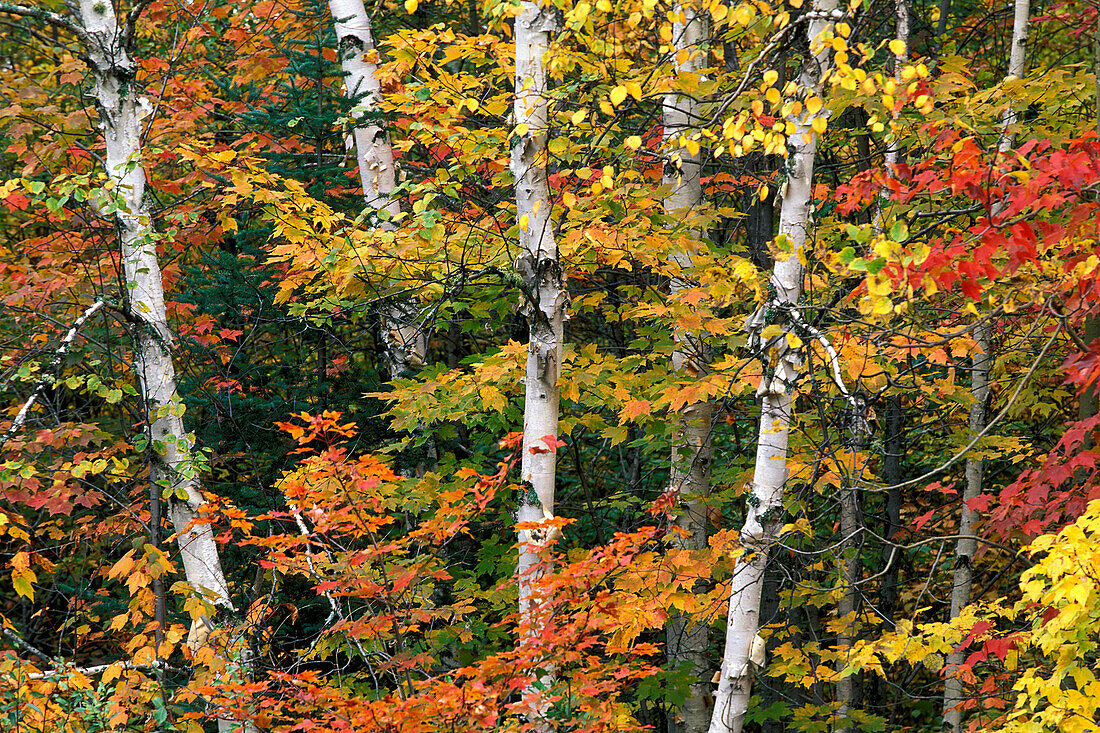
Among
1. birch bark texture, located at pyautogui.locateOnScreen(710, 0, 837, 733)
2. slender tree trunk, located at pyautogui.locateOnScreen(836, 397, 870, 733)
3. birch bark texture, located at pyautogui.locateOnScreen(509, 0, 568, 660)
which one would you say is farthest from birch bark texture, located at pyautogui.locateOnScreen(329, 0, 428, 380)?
slender tree trunk, located at pyautogui.locateOnScreen(836, 397, 870, 733)

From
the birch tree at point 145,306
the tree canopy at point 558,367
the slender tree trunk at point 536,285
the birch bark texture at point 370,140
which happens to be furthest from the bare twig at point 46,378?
the slender tree trunk at point 536,285

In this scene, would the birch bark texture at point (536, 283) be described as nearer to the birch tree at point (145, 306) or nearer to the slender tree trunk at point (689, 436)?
the slender tree trunk at point (689, 436)

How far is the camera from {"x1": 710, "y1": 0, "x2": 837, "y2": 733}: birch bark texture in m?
4.40

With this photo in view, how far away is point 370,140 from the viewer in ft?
21.9

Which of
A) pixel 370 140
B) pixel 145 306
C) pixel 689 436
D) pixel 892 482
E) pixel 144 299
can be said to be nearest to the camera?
pixel 145 306

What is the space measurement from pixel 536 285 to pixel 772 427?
1.45m

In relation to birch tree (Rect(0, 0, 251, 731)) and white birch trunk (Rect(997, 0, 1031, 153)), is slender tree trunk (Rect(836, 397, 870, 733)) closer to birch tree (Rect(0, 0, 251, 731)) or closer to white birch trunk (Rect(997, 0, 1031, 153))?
white birch trunk (Rect(997, 0, 1031, 153))

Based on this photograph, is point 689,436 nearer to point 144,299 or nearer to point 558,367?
point 558,367

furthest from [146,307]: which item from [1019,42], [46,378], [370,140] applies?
[1019,42]

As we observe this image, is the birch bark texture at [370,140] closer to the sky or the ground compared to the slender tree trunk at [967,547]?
closer to the sky

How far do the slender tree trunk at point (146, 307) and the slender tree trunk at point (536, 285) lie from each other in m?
2.03

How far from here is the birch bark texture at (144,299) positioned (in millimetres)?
5211

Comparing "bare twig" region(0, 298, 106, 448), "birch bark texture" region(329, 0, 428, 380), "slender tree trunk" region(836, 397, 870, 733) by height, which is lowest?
"slender tree trunk" region(836, 397, 870, 733)

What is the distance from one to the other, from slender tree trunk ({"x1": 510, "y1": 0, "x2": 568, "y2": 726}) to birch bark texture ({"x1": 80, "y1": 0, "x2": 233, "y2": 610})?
2054 mm
